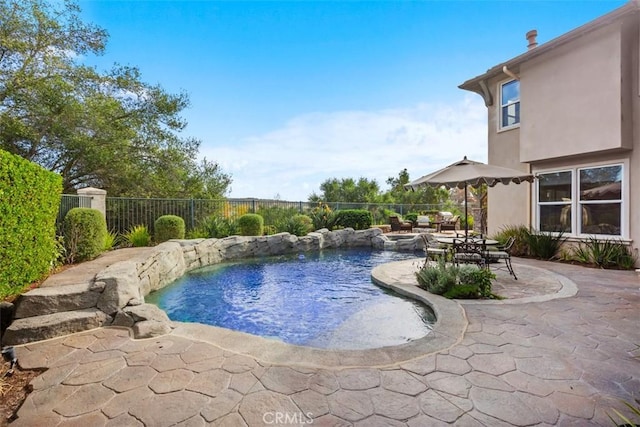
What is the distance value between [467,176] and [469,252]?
156 cm

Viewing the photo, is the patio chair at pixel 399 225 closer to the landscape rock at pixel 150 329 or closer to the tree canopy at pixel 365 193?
the tree canopy at pixel 365 193

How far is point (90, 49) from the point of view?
11172 millimetres

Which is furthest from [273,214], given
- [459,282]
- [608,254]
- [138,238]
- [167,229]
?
[608,254]

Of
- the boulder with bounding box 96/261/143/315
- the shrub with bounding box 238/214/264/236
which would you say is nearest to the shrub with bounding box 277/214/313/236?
the shrub with bounding box 238/214/264/236

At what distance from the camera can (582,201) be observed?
7.70 meters

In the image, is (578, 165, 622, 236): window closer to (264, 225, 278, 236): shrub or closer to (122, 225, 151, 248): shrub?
(264, 225, 278, 236): shrub

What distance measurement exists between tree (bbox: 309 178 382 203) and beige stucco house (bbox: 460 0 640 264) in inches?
480

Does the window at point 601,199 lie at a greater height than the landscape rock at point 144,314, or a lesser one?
greater

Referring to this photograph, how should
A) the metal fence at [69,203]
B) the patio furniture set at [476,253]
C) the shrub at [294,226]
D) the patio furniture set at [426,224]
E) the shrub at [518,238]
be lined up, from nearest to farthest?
the patio furniture set at [476,253] → the metal fence at [69,203] → the shrub at [518,238] → the shrub at [294,226] → the patio furniture set at [426,224]

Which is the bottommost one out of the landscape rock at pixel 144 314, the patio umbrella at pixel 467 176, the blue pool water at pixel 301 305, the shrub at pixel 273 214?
the blue pool water at pixel 301 305

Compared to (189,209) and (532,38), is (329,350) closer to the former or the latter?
(189,209)

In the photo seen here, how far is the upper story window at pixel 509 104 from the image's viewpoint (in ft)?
30.3

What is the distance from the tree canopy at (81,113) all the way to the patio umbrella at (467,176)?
10.8m

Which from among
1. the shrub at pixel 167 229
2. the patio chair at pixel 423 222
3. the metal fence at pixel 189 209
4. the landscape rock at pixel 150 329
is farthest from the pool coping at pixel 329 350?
the patio chair at pixel 423 222
